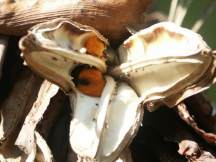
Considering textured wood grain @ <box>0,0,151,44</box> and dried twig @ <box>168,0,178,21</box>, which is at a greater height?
textured wood grain @ <box>0,0,151,44</box>

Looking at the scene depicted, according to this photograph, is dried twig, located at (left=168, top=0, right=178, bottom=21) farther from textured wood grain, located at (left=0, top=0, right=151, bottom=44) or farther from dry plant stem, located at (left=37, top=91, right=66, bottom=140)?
dry plant stem, located at (left=37, top=91, right=66, bottom=140)

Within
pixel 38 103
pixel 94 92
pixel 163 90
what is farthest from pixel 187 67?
pixel 38 103

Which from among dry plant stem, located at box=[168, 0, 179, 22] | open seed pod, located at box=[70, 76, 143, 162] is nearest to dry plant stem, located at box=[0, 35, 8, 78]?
open seed pod, located at box=[70, 76, 143, 162]

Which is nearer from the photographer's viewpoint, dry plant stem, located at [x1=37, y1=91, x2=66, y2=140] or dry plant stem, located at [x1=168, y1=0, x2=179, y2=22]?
dry plant stem, located at [x1=37, y1=91, x2=66, y2=140]

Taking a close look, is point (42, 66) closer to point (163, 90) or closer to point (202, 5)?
point (163, 90)

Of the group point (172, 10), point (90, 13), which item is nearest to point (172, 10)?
point (172, 10)

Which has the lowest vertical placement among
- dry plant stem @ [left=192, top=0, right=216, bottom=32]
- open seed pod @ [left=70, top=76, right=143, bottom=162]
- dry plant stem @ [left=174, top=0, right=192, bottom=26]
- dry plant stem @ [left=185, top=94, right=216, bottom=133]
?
dry plant stem @ [left=185, top=94, right=216, bottom=133]

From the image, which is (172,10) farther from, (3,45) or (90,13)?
(3,45)

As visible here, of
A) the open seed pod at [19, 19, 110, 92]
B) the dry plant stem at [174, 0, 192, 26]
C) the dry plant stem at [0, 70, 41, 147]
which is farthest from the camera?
the dry plant stem at [174, 0, 192, 26]

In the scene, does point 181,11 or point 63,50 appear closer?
point 63,50
